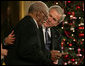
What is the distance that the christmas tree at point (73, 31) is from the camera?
5547 millimetres

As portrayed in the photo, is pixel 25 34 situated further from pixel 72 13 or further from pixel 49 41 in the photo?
pixel 72 13

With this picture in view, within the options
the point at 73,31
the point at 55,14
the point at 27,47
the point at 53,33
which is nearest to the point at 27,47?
the point at 27,47

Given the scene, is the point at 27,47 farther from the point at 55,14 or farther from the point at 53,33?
the point at 55,14

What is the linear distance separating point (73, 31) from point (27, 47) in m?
3.83

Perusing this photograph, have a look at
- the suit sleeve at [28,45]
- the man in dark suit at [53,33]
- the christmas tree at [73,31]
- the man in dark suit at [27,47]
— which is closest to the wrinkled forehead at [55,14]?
the man in dark suit at [53,33]

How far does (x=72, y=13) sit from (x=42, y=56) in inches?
148

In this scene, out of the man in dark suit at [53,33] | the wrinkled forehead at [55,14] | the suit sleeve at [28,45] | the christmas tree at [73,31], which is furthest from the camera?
the christmas tree at [73,31]

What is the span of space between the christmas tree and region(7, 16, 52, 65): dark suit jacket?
3.68 meters

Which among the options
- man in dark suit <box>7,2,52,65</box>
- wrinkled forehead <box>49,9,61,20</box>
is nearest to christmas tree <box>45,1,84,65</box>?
wrinkled forehead <box>49,9,61,20</box>

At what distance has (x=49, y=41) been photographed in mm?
2986

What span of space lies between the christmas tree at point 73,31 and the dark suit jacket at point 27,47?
12.1 ft

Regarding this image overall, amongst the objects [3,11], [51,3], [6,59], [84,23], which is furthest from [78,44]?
[6,59]

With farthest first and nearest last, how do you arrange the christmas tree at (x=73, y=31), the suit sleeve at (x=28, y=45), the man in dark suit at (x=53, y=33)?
1. the christmas tree at (x=73, y=31)
2. the man in dark suit at (x=53, y=33)
3. the suit sleeve at (x=28, y=45)

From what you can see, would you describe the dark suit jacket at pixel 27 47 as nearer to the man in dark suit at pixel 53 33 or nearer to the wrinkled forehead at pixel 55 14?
the man in dark suit at pixel 53 33
